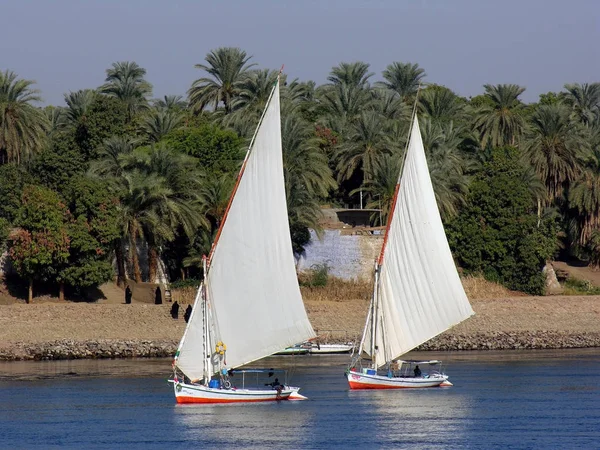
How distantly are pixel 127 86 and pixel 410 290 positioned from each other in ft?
158

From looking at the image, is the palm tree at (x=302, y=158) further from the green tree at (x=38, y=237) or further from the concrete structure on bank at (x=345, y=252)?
the green tree at (x=38, y=237)

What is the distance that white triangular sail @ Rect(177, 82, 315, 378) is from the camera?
40.5 meters

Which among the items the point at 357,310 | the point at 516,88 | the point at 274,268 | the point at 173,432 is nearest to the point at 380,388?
the point at 274,268

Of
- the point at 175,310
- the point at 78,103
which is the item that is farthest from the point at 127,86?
the point at 175,310

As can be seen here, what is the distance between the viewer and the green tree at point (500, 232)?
7706 cm

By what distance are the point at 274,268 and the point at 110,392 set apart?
849cm

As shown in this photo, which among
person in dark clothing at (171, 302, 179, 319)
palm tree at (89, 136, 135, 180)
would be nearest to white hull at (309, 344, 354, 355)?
person in dark clothing at (171, 302, 179, 319)

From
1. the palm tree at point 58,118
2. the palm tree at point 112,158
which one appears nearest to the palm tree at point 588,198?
the palm tree at point 112,158

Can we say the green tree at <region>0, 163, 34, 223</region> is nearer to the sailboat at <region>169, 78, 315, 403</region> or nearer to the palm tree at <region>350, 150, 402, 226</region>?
the palm tree at <region>350, 150, 402, 226</region>

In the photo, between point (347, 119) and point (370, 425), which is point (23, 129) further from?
point (370, 425)

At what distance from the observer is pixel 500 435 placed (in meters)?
37.8

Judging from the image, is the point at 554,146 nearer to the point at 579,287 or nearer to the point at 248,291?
the point at 579,287

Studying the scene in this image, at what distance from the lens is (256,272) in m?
41.2

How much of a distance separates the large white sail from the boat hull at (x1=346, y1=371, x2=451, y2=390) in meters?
0.68
